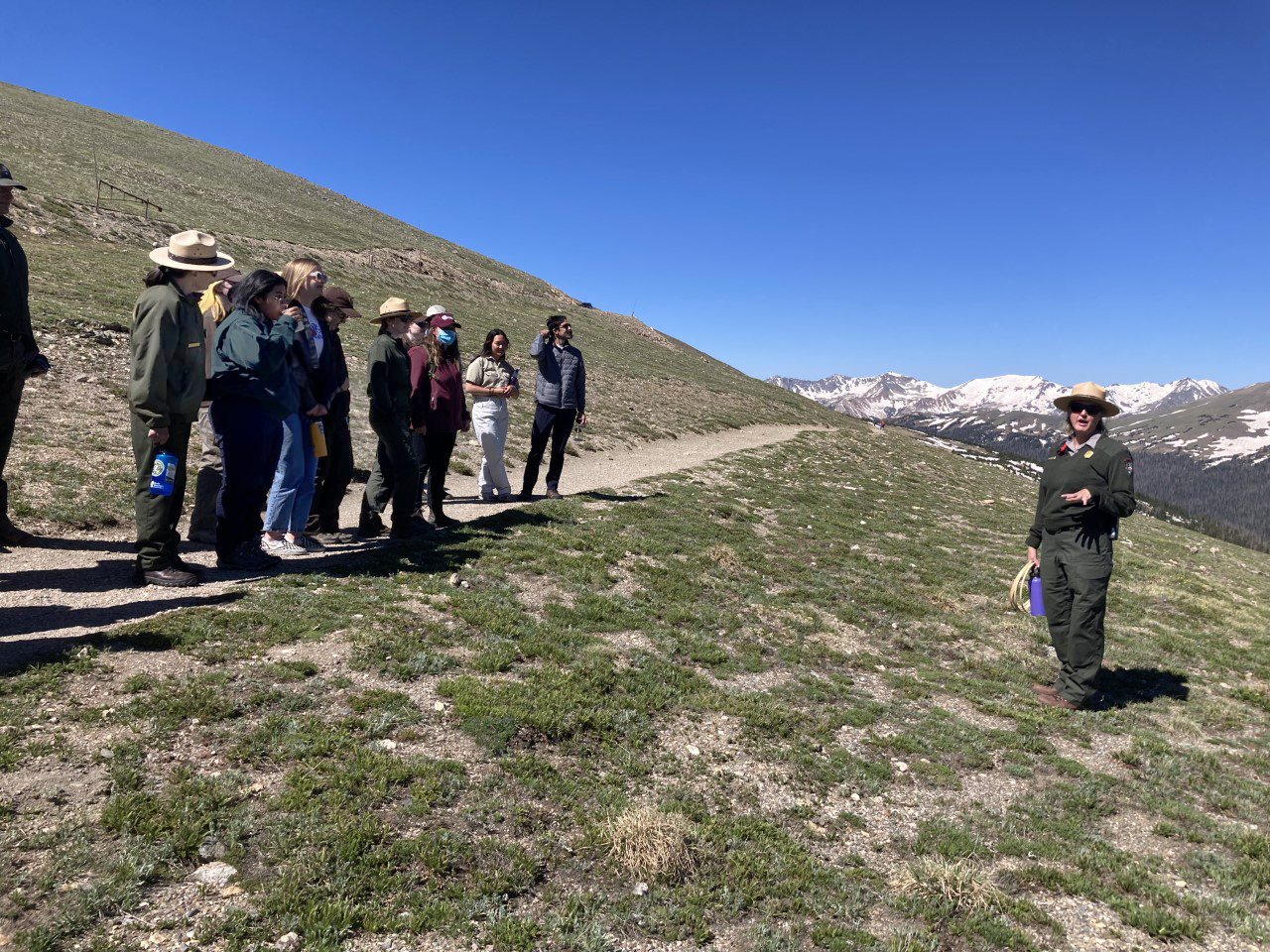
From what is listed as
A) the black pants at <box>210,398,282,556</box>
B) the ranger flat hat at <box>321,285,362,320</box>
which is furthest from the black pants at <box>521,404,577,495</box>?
the black pants at <box>210,398,282,556</box>

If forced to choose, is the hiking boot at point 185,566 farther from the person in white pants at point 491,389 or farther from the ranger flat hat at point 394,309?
the person in white pants at point 491,389

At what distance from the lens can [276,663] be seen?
21.7ft

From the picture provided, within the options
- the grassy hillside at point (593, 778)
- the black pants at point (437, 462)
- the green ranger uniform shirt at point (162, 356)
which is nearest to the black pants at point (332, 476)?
the black pants at point (437, 462)

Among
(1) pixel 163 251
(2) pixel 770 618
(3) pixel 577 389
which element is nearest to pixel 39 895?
(1) pixel 163 251

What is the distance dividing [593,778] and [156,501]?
5.94 m

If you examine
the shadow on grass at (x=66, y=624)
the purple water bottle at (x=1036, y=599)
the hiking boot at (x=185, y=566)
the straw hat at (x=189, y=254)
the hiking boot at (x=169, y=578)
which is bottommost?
the shadow on grass at (x=66, y=624)

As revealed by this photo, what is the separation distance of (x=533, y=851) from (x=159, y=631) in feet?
14.6

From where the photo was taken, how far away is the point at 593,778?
6.13 m

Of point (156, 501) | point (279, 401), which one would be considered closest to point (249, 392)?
point (279, 401)

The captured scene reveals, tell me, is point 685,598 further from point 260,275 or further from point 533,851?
point 260,275

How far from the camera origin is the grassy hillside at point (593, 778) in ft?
14.3

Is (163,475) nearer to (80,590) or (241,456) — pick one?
(241,456)

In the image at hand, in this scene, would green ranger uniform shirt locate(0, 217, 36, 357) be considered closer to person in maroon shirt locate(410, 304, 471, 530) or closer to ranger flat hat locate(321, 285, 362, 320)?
ranger flat hat locate(321, 285, 362, 320)

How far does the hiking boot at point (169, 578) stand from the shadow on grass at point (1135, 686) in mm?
12136
